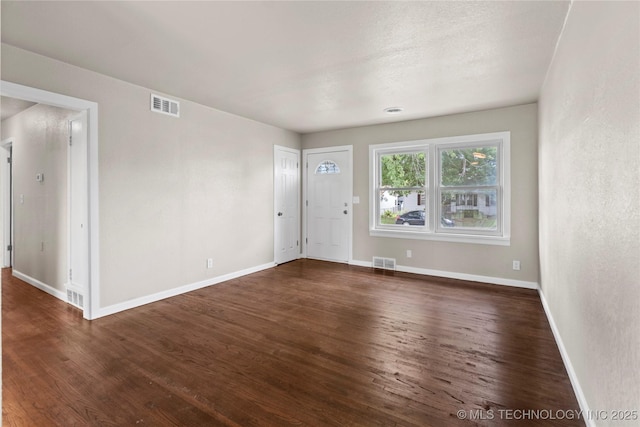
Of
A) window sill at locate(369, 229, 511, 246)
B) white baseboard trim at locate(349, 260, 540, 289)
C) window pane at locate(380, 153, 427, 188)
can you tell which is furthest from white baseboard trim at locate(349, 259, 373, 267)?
window pane at locate(380, 153, 427, 188)

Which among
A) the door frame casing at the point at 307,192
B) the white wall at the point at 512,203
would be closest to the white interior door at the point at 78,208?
the door frame casing at the point at 307,192

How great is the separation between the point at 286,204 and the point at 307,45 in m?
3.55

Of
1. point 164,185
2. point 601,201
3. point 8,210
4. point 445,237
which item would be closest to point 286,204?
point 164,185

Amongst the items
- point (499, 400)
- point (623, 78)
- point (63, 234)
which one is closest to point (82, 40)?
Result: point (63, 234)

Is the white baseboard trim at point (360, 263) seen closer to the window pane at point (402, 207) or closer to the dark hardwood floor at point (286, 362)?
the window pane at point (402, 207)

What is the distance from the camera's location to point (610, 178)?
1.66 metres

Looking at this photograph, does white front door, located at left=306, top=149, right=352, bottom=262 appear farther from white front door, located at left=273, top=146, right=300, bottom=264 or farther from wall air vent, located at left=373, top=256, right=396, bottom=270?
wall air vent, located at left=373, top=256, right=396, bottom=270

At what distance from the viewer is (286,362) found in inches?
106

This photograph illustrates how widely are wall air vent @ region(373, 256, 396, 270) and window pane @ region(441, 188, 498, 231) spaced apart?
98cm

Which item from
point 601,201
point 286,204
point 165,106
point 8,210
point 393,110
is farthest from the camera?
point 286,204

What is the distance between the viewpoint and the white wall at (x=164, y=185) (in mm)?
3570

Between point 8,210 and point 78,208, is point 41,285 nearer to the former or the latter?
point 78,208

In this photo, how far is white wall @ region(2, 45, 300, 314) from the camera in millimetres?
3570

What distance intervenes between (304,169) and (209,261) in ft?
8.53
